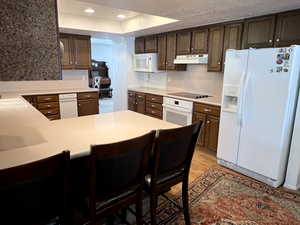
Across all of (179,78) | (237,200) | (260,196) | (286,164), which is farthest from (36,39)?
(179,78)

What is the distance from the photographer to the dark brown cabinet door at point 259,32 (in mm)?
2869

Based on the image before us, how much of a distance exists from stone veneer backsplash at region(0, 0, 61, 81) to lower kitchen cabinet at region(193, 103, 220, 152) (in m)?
2.71

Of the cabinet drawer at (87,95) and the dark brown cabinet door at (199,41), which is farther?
the cabinet drawer at (87,95)

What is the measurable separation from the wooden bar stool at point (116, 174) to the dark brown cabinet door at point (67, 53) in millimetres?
4095

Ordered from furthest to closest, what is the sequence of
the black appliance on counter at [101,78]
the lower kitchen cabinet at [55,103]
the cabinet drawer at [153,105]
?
the black appliance on counter at [101,78]
the cabinet drawer at [153,105]
the lower kitchen cabinet at [55,103]

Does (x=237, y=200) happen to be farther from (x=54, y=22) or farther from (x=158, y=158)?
(x=54, y=22)

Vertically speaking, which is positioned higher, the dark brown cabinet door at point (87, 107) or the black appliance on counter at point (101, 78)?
the black appliance on counter at point (101, 78)

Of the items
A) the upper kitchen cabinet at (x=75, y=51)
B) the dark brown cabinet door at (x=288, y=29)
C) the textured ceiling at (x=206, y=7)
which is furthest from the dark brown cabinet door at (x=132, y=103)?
the dark brown cabinet door at (x=288, y=29)

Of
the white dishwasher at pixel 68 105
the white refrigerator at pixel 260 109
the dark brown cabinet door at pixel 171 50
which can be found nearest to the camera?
the white refrigerator at pixel 260 109

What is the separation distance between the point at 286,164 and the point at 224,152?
784 millimetres

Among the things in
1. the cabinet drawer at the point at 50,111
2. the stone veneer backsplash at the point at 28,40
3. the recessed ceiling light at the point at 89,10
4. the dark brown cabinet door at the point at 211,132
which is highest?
the recessed ceiling light at the point at 89,10

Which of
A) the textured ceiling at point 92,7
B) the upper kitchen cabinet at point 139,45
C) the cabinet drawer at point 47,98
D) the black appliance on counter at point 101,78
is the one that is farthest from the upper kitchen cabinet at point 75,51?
the black appliance on counter at point 101,78

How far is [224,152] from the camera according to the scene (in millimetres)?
3135

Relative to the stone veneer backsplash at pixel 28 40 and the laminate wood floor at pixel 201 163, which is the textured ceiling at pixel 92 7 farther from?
the laminate wood floor at pixel 201 163
